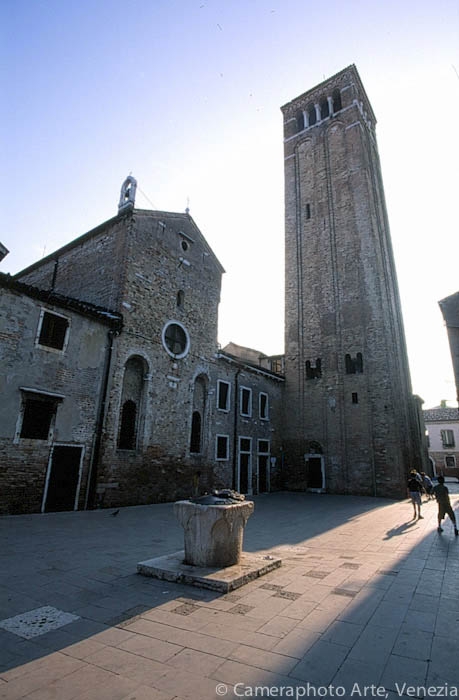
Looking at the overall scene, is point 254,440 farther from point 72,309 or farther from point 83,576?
point 83,576

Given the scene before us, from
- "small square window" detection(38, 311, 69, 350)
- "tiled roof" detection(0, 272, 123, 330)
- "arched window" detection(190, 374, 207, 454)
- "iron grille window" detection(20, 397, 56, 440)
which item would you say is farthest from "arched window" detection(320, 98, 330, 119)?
"iron grille window" detection(20, 397, 56, 440)

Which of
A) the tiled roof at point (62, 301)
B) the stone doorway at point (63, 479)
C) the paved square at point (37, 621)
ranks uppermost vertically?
the tiled roof at point (62, 301)

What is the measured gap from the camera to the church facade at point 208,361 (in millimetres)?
11945

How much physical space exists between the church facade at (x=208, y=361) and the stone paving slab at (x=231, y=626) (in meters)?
5.50

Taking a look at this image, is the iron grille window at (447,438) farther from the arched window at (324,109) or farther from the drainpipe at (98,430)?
the drainpipe at (98,430)

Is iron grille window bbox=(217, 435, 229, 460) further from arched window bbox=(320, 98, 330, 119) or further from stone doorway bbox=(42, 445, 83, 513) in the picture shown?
arched window bbox=(320, 98, 330, 119)

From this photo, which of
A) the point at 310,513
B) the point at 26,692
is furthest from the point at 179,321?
the point at 26,692

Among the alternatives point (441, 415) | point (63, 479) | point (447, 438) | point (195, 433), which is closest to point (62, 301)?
point (63, 479)

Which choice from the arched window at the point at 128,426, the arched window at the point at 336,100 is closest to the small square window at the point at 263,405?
the arched window at the point at 128,426

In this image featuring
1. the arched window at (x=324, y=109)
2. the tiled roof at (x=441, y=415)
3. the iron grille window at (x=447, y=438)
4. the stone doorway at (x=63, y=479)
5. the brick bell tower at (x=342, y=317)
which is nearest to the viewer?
the stone doorway at (x=63, y=479)

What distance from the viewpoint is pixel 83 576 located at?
17.4 ft

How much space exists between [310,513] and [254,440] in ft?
26.7

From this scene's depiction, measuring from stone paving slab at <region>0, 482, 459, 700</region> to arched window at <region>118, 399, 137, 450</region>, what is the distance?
7.00m

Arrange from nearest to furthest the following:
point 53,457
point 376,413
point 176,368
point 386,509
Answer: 1. point 53,457
2. point 386,509
3. point 176,368
4. point 376,413
